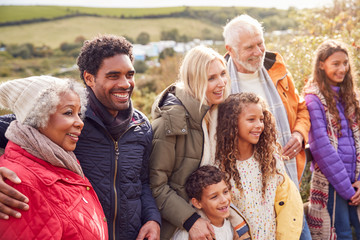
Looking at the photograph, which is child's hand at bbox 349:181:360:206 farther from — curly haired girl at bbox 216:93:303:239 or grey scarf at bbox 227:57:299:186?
curly haired girl at bbox 216:93:303:239

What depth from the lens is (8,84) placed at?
194cm

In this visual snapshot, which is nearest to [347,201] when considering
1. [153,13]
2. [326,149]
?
[326,149]

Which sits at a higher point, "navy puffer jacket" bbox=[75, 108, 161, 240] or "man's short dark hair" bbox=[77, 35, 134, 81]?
"man's short dark hair" bbox=[77, 35, 134, 81]

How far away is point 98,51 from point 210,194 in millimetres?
1352

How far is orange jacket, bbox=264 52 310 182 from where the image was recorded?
3342 millimetres

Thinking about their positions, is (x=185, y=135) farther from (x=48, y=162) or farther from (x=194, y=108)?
(x=48, y=162)

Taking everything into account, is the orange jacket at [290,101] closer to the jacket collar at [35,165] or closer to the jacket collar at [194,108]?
the jacket collar at [194,108]

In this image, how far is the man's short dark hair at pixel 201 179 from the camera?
2578 millimetres

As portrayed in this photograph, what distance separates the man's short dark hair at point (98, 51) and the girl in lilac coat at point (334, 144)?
6.92 feet

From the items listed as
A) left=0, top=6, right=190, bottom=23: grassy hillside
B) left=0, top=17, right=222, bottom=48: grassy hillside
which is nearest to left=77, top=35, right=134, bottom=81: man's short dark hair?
left=0, top=17, right=222, bottom=48: grassy hillside

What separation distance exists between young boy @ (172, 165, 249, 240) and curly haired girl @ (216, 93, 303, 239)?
0.53 feet

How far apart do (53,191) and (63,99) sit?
529 millimetres

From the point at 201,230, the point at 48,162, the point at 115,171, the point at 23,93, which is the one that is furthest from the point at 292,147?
the point at 23,93

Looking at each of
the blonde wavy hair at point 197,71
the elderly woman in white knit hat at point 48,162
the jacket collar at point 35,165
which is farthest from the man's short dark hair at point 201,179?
the jacket collar at point 35,165
